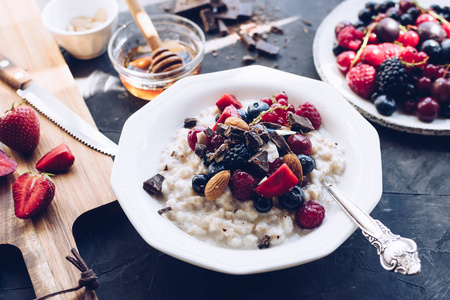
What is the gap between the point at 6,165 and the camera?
6.13 ft

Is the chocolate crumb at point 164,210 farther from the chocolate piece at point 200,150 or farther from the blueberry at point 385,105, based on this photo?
the blueberry at point 385,105

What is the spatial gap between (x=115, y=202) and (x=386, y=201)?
1.36 meters

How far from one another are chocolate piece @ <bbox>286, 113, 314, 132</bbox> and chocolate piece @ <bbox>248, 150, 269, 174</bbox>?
0.29 metres

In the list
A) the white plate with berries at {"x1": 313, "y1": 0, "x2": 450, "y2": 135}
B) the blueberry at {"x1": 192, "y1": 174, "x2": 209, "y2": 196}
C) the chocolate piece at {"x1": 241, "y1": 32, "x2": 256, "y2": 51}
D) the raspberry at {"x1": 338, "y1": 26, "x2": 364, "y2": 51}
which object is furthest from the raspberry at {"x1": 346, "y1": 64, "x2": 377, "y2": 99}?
the blueberry at {"x1": 192, "y1": 174, "x2": 209, "y2": 196}

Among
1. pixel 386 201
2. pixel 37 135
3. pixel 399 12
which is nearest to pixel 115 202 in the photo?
pixel 37 135

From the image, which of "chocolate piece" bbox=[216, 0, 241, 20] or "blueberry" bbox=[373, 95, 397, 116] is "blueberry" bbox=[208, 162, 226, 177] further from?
"chocolate piece" bbox=[216, 0, 241, 20]

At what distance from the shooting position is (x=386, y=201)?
2.00 metres

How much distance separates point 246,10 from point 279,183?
1858 millimetres

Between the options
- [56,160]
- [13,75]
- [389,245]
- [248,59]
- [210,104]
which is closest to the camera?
[389,245]

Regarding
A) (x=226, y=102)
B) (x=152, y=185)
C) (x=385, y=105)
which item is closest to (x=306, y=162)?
(x=226, y=102)

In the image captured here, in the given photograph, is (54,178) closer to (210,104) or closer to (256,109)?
(210,104)

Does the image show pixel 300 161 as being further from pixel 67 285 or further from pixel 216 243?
pixel 67 285

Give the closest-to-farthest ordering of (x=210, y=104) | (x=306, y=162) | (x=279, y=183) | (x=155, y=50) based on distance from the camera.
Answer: (x=279, y=183) → (x=306, y=162) → (x=210, y=104) → (x=155, y=50)

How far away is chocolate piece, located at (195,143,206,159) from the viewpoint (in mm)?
1734
